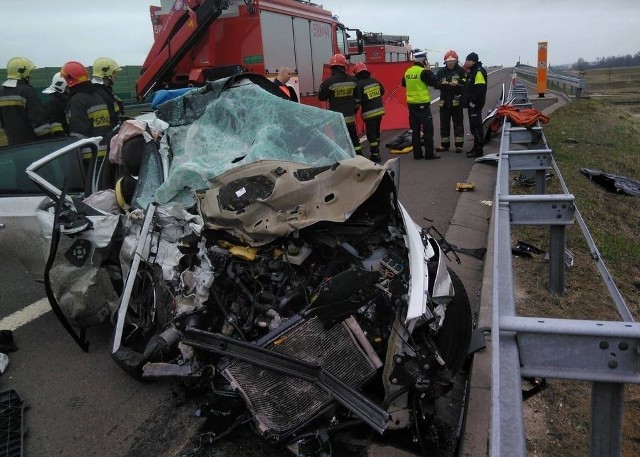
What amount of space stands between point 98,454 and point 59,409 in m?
0.59

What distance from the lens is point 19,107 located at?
22.9 ft

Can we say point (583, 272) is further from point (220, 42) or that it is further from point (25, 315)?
point (220, 42)

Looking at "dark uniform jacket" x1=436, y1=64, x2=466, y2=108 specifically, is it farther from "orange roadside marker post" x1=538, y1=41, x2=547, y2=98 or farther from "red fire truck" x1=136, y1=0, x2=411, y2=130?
"orange roadside marker post" x1=538, y1=41, x2=547, y2=98

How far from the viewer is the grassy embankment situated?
Result: 8.89ft

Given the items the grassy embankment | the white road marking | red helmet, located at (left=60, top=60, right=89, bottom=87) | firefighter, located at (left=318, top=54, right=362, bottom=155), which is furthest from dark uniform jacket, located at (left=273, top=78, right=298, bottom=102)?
the white road marking

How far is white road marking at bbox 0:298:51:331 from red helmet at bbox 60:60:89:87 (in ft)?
10.8

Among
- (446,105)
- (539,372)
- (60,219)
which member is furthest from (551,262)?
(446,105)

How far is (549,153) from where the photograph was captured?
4.38 m

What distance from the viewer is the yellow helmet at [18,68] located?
710 centimetres

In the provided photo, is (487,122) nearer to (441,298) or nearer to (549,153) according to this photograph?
(549,153)

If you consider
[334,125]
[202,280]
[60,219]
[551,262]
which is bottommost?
[551,262]

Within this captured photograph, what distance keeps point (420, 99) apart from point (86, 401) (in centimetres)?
759

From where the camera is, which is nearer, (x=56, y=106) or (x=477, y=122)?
(x=56, y=106)

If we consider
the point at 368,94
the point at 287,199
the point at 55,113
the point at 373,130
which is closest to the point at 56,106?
the point at 55,113
